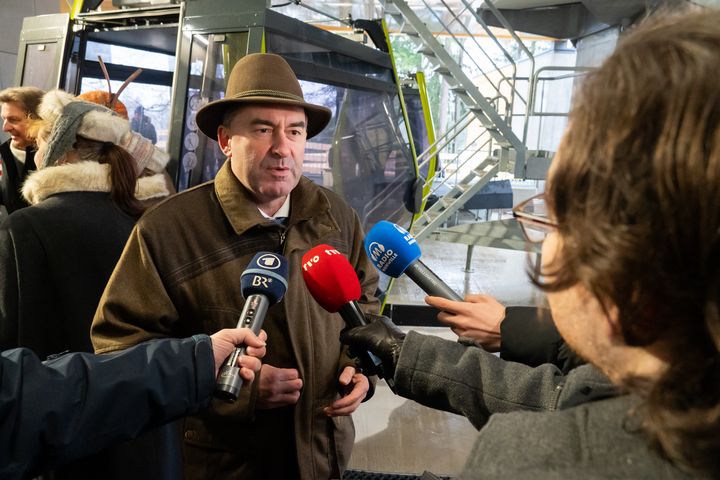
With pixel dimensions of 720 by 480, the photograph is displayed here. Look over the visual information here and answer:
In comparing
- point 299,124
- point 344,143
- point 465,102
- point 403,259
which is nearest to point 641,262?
point 403,259

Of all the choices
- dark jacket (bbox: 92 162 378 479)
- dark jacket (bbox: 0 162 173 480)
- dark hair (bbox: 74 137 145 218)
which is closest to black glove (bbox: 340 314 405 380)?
dark jacket (bbox: 92 162 378 479)

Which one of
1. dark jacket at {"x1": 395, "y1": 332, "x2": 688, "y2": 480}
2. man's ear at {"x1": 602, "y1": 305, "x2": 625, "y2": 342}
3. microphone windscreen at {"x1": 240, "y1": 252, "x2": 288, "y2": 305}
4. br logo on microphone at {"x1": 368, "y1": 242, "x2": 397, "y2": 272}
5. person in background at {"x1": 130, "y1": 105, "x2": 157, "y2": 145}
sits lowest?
dark jacket at {"x1": 395, "y1": 332, "x2": 688, "y2": 480}

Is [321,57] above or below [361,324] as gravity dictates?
above

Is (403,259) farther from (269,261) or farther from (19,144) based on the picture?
(19,144)

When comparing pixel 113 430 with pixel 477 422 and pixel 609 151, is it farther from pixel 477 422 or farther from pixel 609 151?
pixel 609 151

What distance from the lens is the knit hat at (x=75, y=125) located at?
2.65 meters

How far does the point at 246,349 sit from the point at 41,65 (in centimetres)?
468

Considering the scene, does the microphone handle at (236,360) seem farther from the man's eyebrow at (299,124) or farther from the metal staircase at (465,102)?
the metal staircase at (465,102)

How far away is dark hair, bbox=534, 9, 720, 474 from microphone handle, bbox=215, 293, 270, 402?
908mm

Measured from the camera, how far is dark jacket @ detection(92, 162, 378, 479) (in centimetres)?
189

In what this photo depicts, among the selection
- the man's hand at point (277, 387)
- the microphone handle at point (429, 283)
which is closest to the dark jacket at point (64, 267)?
the man's hand at point (277, 387)

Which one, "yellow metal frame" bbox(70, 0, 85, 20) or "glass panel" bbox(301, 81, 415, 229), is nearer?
"glass panel" bbox(301, 81, 415, 229)

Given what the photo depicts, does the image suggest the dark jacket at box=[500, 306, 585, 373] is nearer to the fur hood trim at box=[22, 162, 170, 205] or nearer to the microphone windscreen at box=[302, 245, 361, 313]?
the microphone windscreen at box=[302, 245, 361, 313]

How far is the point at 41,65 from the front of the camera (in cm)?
504
